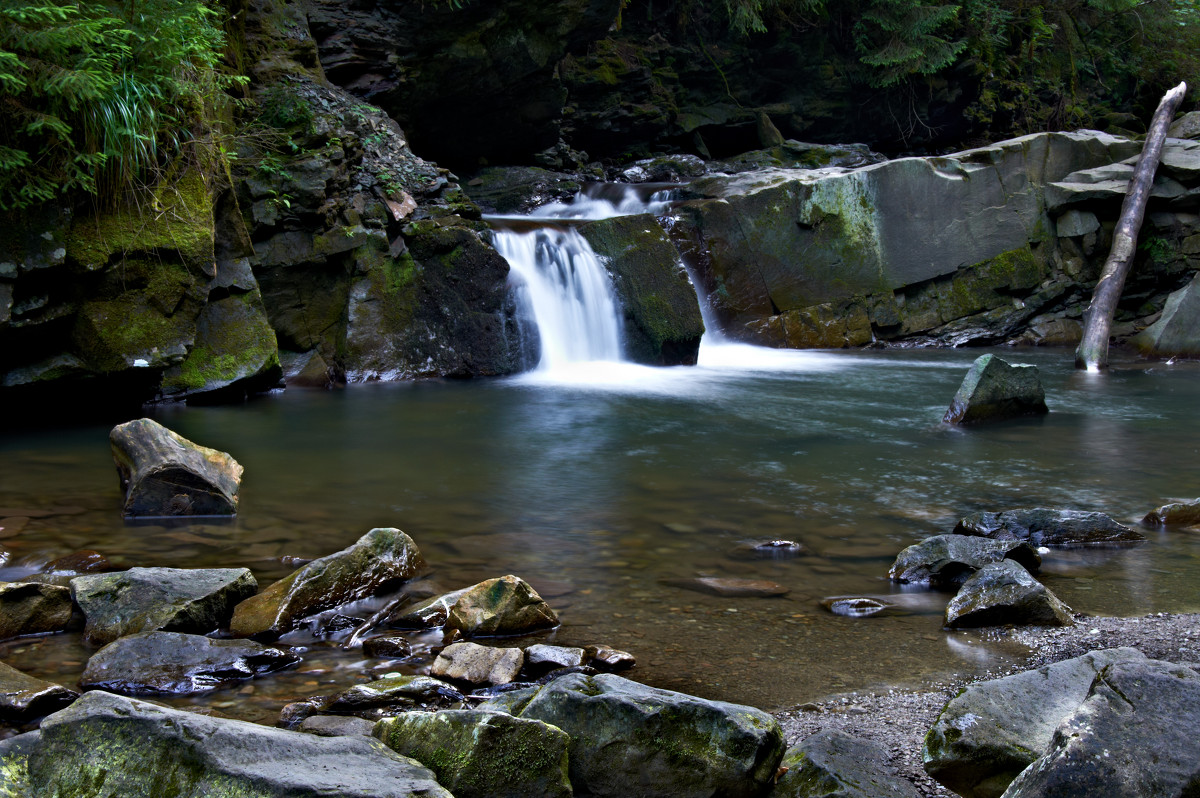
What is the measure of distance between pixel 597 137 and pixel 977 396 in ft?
38.2

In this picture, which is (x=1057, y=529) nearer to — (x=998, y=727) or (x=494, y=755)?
(x=998, y=727)

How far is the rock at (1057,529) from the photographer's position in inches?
166

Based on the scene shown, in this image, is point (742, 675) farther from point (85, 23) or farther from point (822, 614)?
point (85, 23)

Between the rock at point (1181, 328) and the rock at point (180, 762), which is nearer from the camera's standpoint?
the rock at point (180, 762)

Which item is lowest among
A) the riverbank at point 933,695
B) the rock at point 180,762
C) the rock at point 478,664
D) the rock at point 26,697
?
→ the riverbank at point 933,695

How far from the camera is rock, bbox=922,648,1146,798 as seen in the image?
6.55 ft

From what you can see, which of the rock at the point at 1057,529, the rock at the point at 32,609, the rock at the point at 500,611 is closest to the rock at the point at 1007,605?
the rock at the point at 1057,529

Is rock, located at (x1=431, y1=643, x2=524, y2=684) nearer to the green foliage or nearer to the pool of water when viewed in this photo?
the pool of water

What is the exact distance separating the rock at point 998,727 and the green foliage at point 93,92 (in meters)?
6.25

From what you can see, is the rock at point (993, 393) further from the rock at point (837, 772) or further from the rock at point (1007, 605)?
the rock at point (837, 772)

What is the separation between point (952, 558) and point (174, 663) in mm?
2990

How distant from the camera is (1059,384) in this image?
988cm

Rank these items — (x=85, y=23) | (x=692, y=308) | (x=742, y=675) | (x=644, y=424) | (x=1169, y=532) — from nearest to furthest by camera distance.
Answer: (x=742, y=675) < (x=1169, y=532) < (x=85, y=23) < (x=644, y=424) < (x=692, y=308)

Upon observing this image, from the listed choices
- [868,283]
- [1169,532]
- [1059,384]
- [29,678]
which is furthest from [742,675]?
[868,283]
